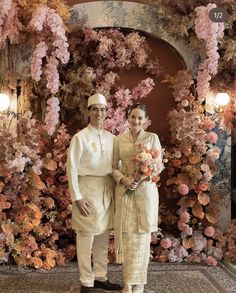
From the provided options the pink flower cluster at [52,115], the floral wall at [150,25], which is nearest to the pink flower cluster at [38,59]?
the pink flower cluster at [52,115]

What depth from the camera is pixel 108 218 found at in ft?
12.8

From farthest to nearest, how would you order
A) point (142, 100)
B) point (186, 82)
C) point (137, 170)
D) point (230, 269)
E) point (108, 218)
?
point (142, 100) → point (186, 82) → point (230, 269) → point (108, 218) → point (137, 170)

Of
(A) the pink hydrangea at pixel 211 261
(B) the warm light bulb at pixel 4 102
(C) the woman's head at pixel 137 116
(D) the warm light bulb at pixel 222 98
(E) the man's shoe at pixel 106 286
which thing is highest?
(D) the warm light bulb at pixel 222 98

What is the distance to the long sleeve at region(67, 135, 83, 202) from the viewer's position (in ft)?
12.1

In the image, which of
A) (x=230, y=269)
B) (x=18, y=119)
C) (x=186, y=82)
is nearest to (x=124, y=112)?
(x=186, y=82)

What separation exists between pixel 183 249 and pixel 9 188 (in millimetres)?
1962

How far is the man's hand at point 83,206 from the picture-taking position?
12.2 feet

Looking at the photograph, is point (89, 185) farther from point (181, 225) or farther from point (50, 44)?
point (50, 44)

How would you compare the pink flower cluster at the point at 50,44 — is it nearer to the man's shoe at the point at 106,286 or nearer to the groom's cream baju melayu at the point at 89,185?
the groom's cream baju melayu at the point at 89,185

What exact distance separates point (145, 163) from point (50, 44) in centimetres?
200

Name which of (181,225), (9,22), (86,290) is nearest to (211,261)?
(181,225)

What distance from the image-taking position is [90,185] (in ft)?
12.5

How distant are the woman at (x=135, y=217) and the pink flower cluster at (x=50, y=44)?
140 cm

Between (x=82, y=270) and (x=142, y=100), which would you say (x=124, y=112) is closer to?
(x=142, y=100)
